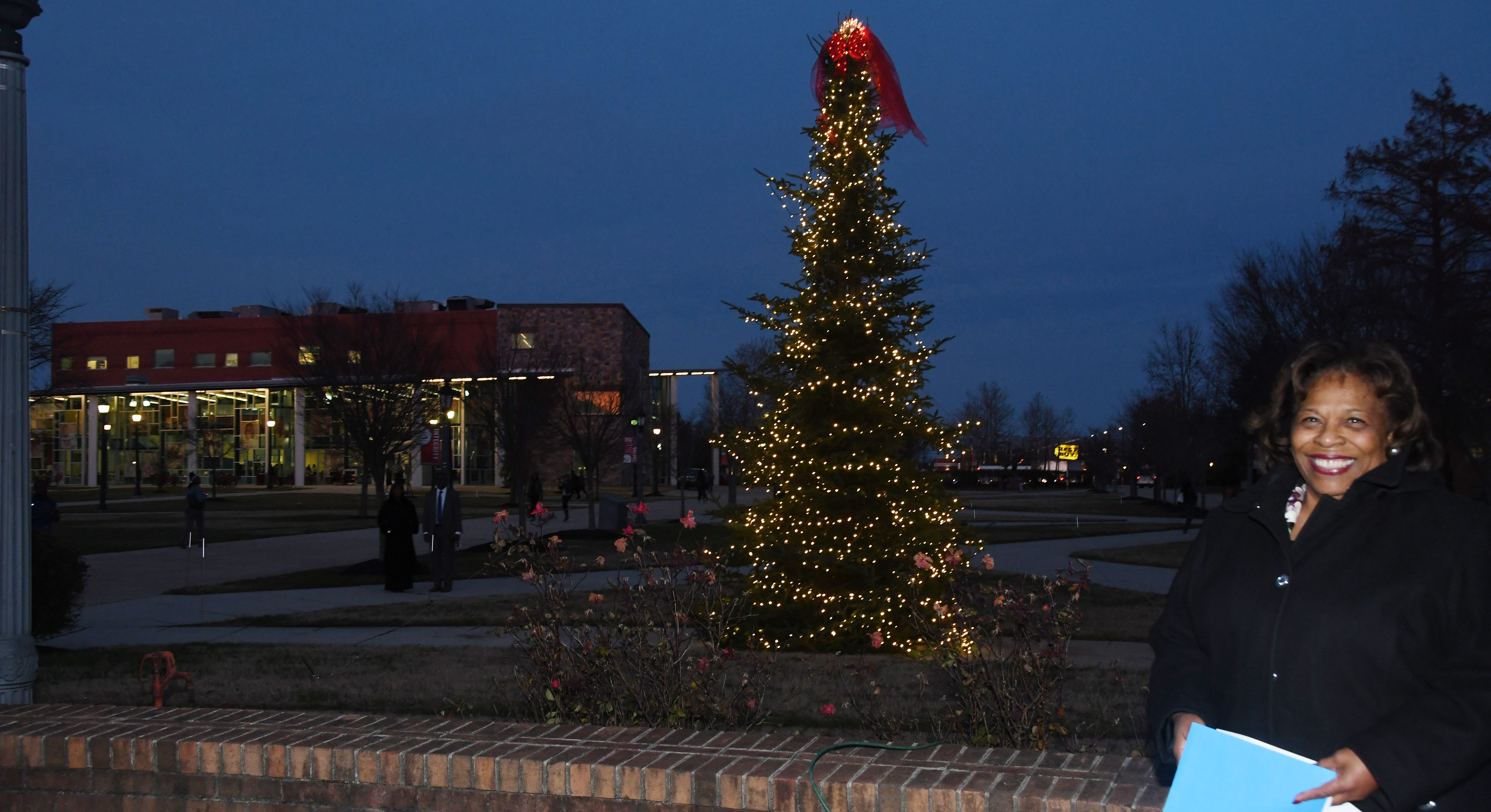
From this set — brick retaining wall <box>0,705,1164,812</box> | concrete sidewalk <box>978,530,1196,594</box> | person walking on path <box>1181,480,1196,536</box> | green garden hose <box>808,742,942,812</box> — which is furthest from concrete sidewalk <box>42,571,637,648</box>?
person walking on path <box>1181,480,1196,536</box>

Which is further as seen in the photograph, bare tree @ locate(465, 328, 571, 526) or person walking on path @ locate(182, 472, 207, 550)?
bare tree @ locate(465, 328, 571, 526)

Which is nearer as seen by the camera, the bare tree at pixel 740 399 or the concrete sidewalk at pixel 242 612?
the concrete sidewalk at pixel 242 612

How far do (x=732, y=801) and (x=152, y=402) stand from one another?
8778 centimetres

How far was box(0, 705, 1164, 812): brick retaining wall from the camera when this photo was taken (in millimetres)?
2779

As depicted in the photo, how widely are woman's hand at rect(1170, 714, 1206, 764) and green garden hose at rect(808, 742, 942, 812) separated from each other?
0.92m

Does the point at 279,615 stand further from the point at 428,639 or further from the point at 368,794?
the point at 368,794

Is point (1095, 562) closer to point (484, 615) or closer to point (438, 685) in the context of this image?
point (484, 615)

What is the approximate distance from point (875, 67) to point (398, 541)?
996 cm

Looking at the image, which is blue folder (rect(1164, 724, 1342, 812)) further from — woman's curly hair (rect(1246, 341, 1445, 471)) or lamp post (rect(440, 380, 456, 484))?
lamp post (rect(440, 380, 456, 484))

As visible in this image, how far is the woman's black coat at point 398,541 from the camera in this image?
15352mm

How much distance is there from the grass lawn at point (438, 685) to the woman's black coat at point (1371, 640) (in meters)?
3.53

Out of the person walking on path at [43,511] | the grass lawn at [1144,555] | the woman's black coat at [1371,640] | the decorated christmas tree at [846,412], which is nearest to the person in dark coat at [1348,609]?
the woman's black coat at [1371,640]

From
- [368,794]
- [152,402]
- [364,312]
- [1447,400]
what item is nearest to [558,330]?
[152,402]

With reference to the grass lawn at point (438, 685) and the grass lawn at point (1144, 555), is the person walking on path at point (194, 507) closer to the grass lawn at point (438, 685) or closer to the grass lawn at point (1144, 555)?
the grass lawn at point (438, 685)
